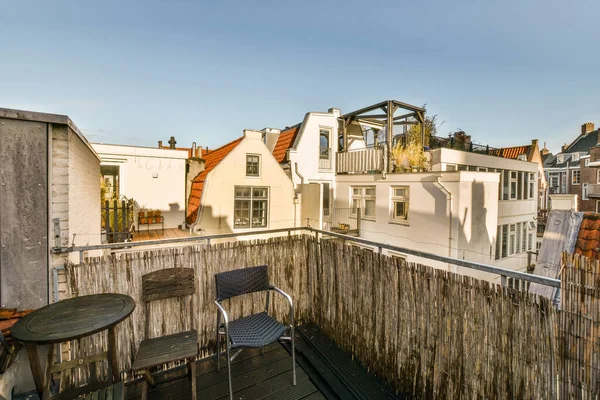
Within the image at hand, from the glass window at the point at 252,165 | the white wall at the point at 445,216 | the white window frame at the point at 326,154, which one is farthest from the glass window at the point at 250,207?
the white wall at the point at 445,216

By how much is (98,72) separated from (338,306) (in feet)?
30.9

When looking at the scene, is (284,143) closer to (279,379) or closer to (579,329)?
(279,379)

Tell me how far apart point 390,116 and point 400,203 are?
3621 mm

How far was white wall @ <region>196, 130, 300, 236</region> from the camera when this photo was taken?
9.39 meters

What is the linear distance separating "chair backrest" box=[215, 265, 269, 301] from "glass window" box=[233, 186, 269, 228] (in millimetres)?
7100

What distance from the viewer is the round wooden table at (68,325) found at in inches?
66.6

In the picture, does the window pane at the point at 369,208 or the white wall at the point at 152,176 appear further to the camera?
the window pane at the point at 369,208

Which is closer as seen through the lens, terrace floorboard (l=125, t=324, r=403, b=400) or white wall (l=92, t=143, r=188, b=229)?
terrace floorboard (l=125, t=324, r=403, b=400)

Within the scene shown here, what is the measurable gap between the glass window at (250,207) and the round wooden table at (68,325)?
7758 millimetres

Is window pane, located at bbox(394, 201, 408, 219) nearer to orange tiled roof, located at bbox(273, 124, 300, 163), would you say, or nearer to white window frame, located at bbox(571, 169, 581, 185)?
orange tiled roof, located at bbox(273, 124, 300, 163)

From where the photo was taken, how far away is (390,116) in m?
10.4

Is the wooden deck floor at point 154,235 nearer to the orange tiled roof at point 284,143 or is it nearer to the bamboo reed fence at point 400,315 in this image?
the bamboo reed fence at point 400,315

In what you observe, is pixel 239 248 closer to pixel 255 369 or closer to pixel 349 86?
pixel 255 369

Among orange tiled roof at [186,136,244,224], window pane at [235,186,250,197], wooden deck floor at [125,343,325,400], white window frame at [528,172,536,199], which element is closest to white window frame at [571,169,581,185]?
white window frame at [528,172,536,199]
